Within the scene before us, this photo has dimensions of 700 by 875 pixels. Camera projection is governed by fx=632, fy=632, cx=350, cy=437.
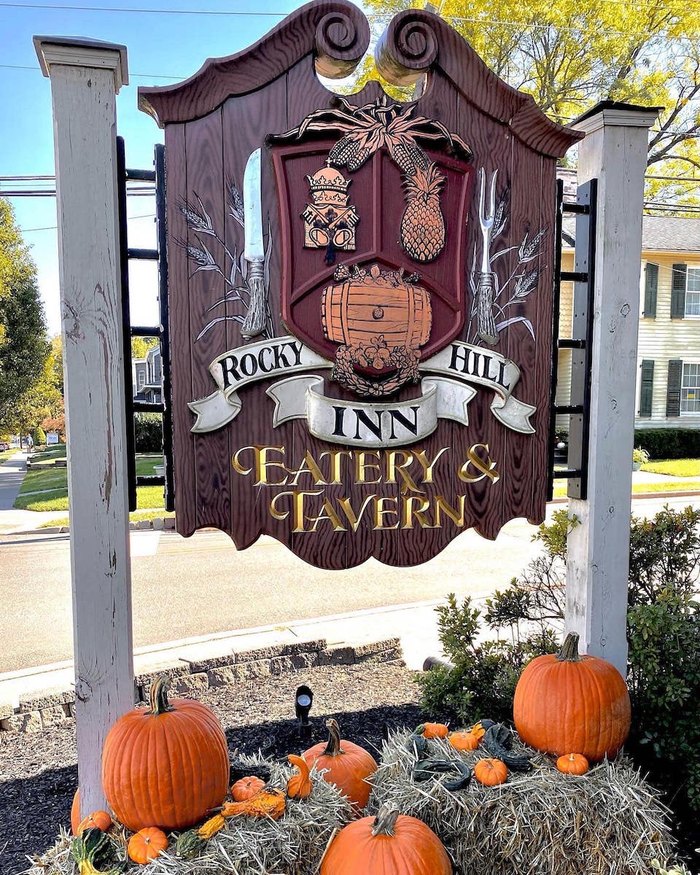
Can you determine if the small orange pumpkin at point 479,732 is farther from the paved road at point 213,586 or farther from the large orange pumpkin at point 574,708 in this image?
the paved road at point 213,586

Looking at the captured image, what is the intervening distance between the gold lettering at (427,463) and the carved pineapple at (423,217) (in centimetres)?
69

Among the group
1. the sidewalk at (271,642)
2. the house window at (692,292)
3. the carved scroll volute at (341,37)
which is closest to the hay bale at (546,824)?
the sidewalk at (271,642)

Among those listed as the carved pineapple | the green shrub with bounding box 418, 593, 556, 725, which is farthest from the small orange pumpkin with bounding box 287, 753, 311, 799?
the carved pineapple

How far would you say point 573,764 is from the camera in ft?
6.87

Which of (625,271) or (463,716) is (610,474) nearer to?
(625,271)

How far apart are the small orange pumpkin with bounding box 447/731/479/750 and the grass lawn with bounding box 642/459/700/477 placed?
1361cm

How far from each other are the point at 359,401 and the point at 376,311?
12.4 inches

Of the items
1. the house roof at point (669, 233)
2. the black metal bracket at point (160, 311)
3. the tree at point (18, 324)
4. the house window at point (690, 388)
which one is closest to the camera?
the black metal bracket at point (160, 311)

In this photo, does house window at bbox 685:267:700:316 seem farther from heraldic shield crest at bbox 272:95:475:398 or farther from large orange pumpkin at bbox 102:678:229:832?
large orange pumpkin at bbox 102:678:229:832

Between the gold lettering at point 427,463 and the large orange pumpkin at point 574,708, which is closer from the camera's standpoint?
the large orange pumpkin at point 574,708

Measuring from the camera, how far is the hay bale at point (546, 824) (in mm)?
1951

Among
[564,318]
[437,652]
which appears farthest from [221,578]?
[564,318]

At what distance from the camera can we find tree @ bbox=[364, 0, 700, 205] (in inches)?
551

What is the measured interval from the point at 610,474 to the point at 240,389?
1465 mm
